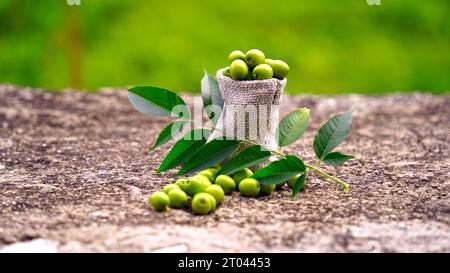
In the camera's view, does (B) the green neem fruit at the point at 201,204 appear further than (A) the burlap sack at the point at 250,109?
No

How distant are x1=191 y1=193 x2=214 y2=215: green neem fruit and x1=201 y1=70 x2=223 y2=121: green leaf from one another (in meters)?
0.50

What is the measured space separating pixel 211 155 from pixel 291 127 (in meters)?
0.35

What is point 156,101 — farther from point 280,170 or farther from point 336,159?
point 336,159

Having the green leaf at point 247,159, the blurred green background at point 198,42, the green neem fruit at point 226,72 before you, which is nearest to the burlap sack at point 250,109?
the green neem fruit at point 226,72

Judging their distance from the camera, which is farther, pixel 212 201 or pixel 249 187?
pixel 249 187

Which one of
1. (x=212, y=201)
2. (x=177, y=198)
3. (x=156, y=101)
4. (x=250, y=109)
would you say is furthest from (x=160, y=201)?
(x=250, y=109)

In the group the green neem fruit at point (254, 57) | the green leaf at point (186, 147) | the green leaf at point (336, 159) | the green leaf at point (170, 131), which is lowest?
the green leaf at point (336, 159)

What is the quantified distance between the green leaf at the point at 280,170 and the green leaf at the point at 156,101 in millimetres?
374

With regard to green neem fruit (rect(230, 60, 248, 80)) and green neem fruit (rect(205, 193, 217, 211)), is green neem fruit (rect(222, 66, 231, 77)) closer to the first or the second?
green neem fruit (rect(230, 60, 248, 80))

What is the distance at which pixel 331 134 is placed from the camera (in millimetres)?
2518

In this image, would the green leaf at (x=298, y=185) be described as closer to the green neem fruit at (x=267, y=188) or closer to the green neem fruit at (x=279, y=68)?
the green neem fruit at (x=267, y=188)

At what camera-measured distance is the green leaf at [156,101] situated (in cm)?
249
